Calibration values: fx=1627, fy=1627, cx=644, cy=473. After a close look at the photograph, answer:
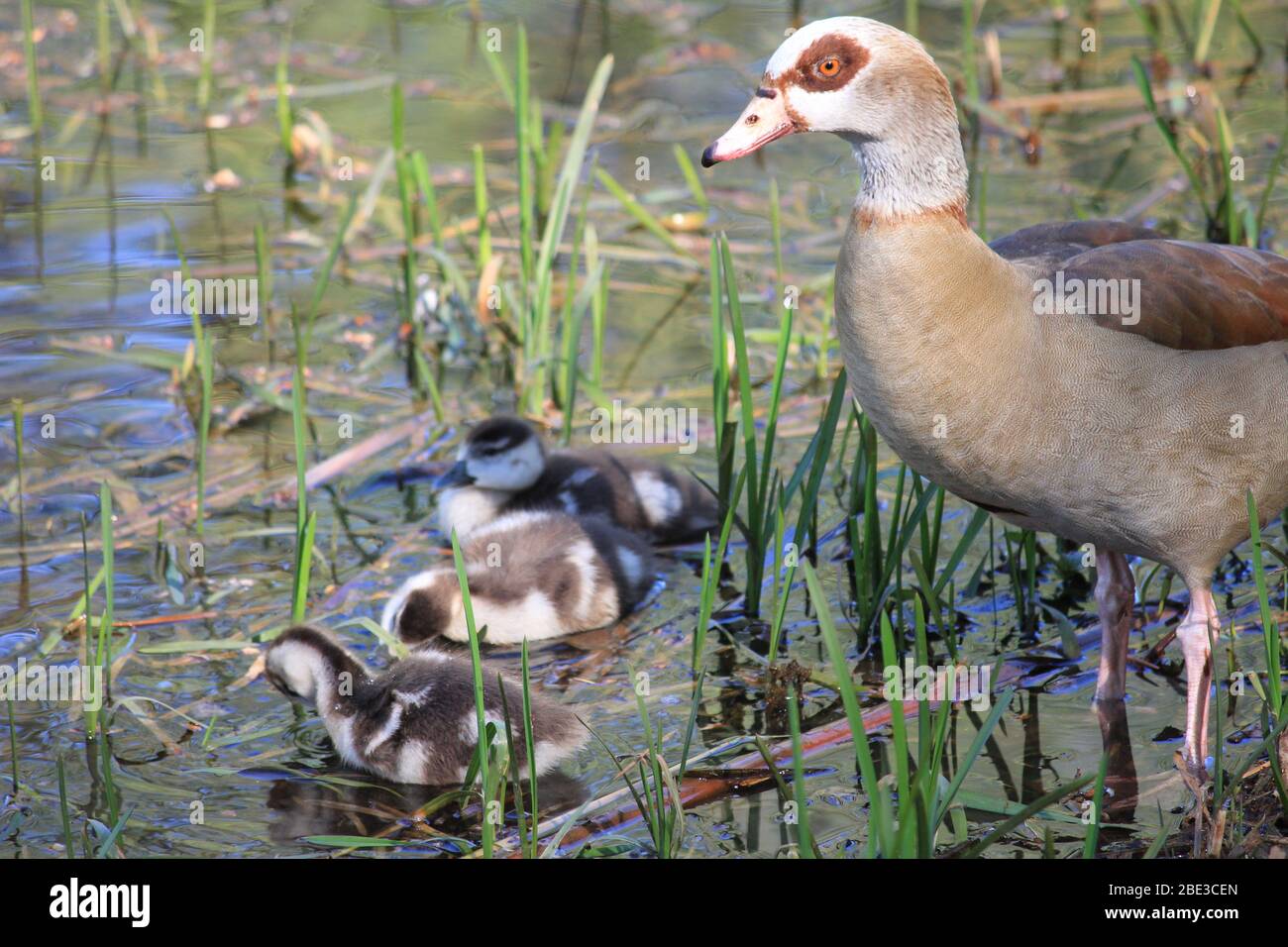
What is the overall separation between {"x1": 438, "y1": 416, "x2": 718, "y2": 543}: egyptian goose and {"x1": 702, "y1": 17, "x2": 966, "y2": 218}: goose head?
183cm

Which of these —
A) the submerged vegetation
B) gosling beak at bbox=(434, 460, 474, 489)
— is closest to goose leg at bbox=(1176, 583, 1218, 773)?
the submerged vegetation

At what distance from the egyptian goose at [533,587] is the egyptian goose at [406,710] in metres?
0.49

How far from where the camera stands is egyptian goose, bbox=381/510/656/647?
16.1 ft

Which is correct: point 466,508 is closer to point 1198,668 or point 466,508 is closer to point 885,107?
point 885,107

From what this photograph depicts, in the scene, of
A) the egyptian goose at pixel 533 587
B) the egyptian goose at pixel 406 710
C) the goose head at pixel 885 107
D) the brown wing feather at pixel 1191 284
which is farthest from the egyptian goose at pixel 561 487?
the goose head at pixel 885 107

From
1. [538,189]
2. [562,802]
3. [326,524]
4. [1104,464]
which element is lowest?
[562,802]

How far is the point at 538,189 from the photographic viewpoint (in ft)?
22.8

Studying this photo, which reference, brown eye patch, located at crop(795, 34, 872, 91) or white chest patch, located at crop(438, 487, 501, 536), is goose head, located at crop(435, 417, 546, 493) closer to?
white chest patch, located at crop(438, 487, 501, 536)

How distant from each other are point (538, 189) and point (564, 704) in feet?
9.86

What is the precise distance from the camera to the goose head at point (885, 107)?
3.89 metres

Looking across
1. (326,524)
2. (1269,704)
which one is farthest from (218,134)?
(1269,704)

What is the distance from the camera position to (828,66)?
155 inches
